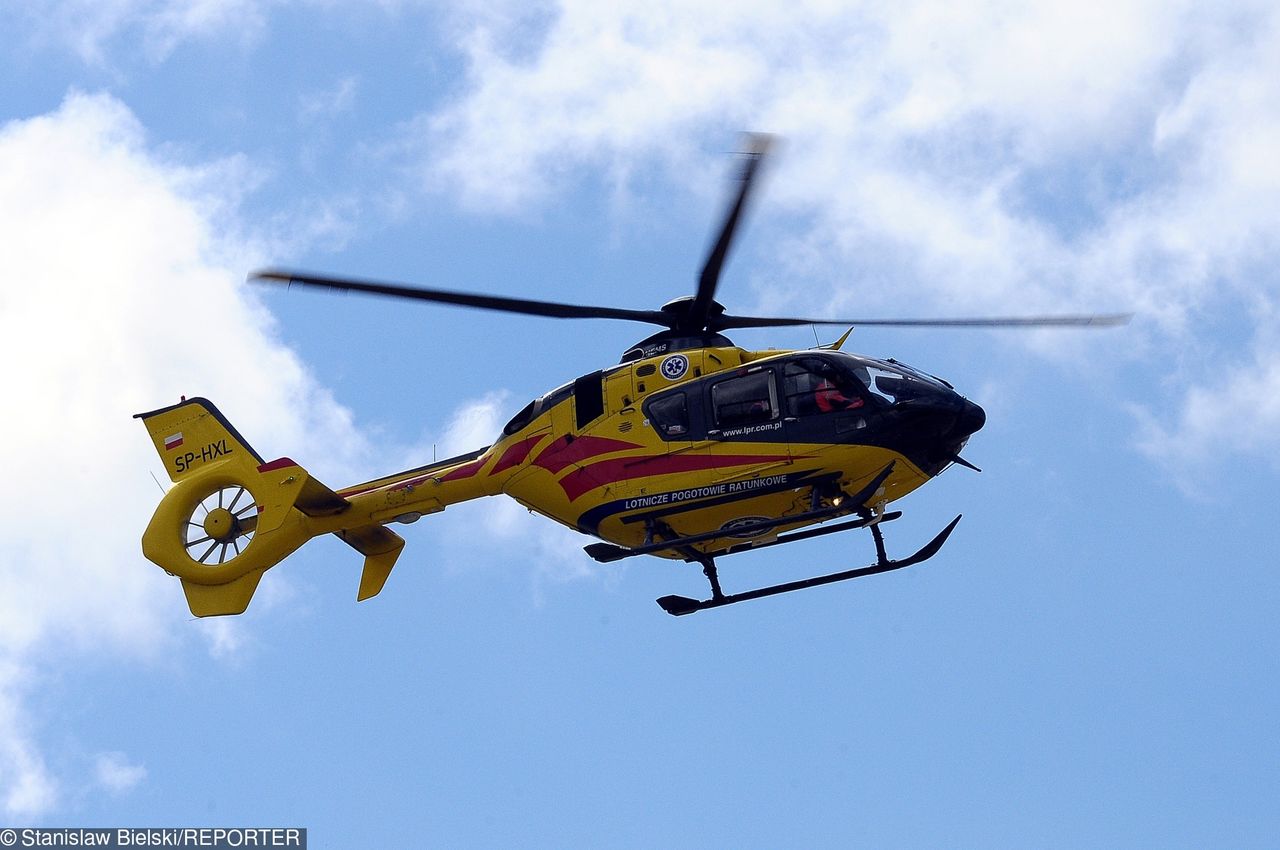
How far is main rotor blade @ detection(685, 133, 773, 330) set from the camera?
20.2 meters

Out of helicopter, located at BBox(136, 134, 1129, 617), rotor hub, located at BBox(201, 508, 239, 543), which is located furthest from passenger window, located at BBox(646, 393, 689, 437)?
rotor hub, located at BBox(201, 508, 239, 543)

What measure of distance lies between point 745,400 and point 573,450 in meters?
2.69

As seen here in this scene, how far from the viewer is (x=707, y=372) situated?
23.6m

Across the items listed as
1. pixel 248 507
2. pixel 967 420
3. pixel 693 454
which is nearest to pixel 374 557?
pixel 248 507

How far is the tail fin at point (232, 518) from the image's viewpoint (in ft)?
84.7

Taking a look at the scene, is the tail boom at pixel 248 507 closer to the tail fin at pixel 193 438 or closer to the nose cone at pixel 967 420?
the tail fin at pixel 193 438

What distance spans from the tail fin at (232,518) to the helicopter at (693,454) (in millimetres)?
41

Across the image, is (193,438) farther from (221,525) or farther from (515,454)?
(515,454)

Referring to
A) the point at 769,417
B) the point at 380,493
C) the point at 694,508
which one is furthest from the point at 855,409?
the point at 380,493

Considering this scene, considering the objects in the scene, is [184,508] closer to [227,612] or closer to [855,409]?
[227,612]

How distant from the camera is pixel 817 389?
22734mm

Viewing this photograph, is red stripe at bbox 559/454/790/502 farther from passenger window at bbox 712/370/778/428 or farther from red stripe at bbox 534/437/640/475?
passenger window at bbox 712/370/778/428

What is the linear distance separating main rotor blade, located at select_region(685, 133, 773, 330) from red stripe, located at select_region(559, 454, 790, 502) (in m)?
2.15

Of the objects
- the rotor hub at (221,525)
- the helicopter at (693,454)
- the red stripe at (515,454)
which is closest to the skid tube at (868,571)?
the helicopter at (693,454)
